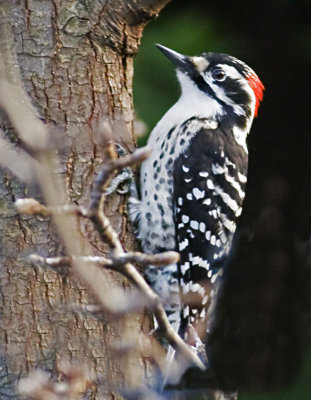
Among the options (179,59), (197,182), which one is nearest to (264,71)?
(179,59)

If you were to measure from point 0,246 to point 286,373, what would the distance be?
0.71 meters

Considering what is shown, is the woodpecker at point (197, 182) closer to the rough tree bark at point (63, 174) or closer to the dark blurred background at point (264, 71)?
the dark blurred background at point (264, 71)

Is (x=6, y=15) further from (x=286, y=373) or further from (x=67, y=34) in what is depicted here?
(x=286, y=373)

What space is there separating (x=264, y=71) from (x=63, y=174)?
2.78 feet

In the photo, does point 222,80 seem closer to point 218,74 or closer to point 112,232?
point 218,74

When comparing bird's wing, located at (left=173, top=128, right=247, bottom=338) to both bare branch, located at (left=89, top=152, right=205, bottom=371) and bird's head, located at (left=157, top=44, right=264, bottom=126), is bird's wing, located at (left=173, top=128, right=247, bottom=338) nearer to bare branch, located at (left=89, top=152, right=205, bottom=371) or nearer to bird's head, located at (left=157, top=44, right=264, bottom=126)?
bird's head, located at (left=157, top=44, right=264, bottom=126)

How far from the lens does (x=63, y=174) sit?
135cm

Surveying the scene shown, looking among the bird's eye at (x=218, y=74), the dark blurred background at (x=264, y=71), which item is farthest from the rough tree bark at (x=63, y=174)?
the dark blurred background at (x=264, y=71)

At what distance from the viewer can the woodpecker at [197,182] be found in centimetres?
169

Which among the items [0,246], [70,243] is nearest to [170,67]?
[0,246]

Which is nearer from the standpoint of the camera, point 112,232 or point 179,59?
point 112,232

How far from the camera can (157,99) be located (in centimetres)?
209

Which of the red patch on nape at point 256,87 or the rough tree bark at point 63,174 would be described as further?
the red patch on nape at point 256,87

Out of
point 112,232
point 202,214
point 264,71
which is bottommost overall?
point 202,214
